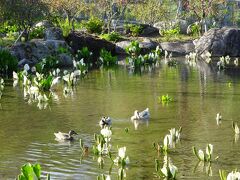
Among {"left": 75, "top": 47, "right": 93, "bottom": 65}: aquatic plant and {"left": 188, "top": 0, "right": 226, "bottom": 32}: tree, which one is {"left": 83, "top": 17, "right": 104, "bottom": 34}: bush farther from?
{"left": 75, "top": 47, "right": 93, "bottom": 65}: aquatic plant

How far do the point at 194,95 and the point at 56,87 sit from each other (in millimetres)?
4102

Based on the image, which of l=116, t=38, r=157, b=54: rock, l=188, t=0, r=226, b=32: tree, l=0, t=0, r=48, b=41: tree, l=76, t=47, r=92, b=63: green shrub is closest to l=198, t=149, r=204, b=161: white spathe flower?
l=0, t=0, r=48, b=41: tree

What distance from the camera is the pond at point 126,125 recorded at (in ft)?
27.9

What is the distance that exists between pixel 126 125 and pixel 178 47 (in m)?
24.0

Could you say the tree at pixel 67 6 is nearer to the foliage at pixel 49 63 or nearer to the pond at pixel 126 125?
the foliage at pixel 49 63

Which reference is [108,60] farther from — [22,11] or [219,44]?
[219,44]

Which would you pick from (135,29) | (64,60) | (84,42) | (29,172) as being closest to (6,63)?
(64,60)

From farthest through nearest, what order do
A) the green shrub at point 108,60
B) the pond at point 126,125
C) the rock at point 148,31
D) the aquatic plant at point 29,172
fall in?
1. the rock at point 148,31
2. the green shrub at point 108,60
3. the pond at point 126,125
4. the aquatic plant at point 29,172

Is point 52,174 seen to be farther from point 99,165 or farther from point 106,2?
point 106,2

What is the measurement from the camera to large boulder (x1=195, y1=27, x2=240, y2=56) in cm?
3306

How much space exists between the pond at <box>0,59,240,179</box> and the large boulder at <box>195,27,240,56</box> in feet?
43.5

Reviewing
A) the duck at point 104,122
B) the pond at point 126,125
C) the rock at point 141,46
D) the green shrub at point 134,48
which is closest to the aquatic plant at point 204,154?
the pond at point 126,125

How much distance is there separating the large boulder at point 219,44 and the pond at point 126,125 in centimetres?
1325

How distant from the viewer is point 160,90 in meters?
17.2
